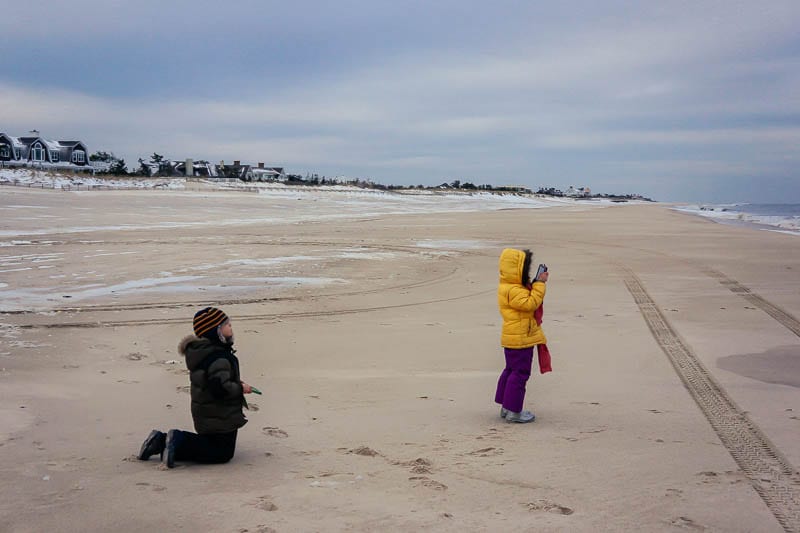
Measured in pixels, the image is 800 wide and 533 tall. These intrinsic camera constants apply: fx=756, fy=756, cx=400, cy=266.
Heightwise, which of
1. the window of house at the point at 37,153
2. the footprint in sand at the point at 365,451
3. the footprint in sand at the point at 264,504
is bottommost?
the footprint in sand at the point at 365,451

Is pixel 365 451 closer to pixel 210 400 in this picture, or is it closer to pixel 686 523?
pixel 210 400

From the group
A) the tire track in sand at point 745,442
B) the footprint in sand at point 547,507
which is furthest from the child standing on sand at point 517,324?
the footprint in sand at point 547,507

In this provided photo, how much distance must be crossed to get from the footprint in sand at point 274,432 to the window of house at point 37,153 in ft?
278

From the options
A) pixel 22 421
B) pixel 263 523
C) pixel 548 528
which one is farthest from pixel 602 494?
pixel 22 421

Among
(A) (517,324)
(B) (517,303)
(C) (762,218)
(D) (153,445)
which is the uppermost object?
(C) (762,218)

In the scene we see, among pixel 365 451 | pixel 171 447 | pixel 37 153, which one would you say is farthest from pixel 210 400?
pixel 37 153

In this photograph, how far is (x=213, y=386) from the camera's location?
4.88 meters

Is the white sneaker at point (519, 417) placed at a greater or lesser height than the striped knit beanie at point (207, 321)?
lesser

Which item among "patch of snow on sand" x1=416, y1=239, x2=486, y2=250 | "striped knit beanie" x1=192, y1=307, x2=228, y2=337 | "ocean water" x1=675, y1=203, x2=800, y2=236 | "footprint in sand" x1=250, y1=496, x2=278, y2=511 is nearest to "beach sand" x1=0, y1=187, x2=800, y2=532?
"footprint in sand" x1=250, y1=496, x2=278, y2=511

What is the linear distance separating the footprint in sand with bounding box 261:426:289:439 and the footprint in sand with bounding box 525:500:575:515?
204cm

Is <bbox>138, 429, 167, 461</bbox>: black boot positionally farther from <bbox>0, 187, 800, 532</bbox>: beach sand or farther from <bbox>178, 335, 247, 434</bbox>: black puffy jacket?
<bbox>178, 335, 247, 434</bbox>: black puffy jacket

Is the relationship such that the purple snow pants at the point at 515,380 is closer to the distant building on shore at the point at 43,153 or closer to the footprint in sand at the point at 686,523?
the footprint in sand at the point at 686,523

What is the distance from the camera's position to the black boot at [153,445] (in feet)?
15.6

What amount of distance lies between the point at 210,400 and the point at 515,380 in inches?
90.2
